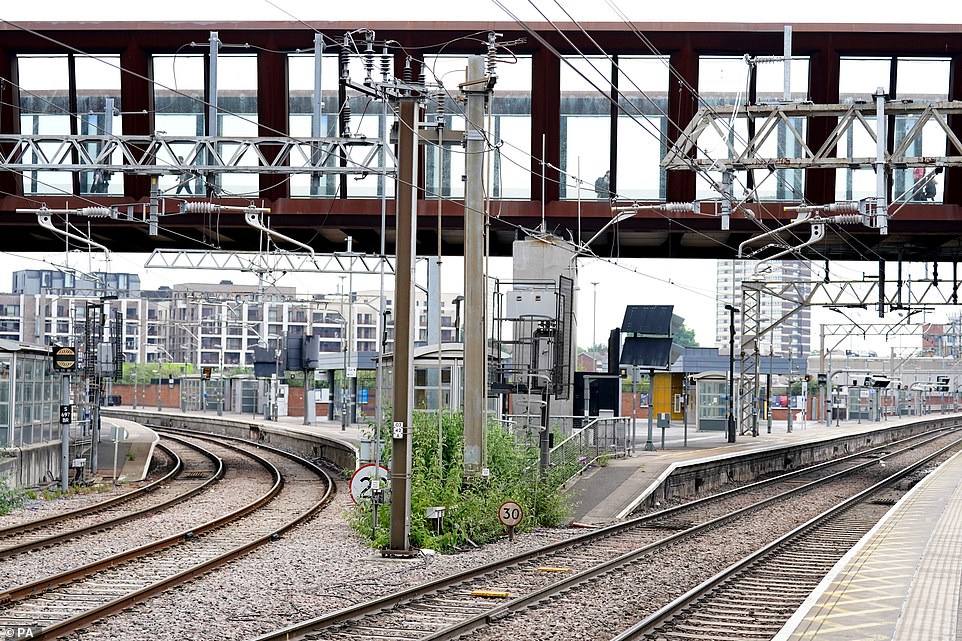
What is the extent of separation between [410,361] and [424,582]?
12.8 ft

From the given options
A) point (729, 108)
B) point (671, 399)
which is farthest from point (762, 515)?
point (671, 399)

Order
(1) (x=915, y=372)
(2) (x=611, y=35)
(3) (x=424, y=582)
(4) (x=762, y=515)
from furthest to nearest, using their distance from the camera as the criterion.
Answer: (1) (x=915, y=372), (2) (x=611, y=35), (4) (x=762, y=515), (3) (x=424, y=582)

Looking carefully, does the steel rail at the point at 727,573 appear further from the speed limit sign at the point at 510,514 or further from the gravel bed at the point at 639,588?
the speed limit sign at the point at 510,514

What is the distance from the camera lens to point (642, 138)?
33938 mm

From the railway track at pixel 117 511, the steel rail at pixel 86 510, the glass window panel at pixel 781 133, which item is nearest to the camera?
the railway track at pixel 117 511

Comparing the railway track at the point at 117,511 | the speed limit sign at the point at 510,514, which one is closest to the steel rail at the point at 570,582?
the speed limit sign at the point at 510,514

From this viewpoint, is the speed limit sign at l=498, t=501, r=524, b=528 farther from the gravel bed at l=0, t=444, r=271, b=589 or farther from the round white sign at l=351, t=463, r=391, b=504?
the gravel bed at l=0, t=444, r=271, b=589

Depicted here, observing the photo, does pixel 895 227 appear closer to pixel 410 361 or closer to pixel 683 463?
pixel 683 463

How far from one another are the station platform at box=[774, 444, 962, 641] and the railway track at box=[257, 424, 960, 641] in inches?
123

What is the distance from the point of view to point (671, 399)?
154ft

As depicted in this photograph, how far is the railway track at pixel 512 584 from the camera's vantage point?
42.6ft

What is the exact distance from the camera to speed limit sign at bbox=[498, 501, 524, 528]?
21594mm

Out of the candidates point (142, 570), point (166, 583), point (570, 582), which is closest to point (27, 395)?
point (142, 570)

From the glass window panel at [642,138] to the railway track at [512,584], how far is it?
923cm
